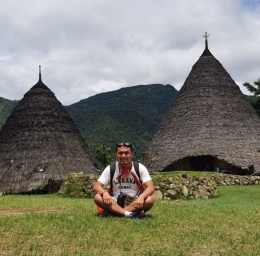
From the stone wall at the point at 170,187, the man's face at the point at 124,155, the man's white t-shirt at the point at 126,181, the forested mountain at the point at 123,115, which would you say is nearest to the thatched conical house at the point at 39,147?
the stone wall at the point at 170,187

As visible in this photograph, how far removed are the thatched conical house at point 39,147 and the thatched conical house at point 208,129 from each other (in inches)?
196

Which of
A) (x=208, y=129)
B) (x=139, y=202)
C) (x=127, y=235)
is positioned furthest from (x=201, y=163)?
(x=127, y=235)

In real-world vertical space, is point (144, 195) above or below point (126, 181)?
below

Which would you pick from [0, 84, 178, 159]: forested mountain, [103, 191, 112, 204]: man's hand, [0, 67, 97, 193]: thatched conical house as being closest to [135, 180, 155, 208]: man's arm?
[103, 191, 112, 204]: man's hand

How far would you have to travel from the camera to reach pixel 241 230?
5.66m

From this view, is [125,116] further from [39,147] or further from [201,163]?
[39,147]

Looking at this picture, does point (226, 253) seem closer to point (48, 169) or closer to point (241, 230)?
point (241, 230)

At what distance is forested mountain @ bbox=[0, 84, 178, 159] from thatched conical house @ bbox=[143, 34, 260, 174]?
825 inches

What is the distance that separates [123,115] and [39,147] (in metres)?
35.9

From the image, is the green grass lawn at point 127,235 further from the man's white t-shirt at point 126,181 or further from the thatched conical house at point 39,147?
the thatched conical house at point 39,147

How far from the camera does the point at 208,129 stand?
2305 centimetres

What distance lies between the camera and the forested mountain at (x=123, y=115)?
161 ft

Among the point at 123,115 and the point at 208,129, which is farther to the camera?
the point at 123,115

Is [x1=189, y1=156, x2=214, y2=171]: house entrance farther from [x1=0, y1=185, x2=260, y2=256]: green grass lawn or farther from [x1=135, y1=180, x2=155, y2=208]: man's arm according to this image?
[x1=135, y1=180, x2=155, y2=208]: man's arm
